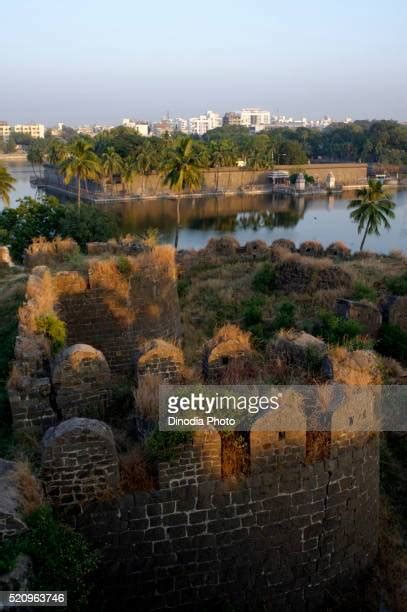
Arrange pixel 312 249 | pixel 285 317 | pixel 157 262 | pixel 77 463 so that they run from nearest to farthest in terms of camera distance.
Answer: pixel 77 463 → pixel 157 262 → pixel 285 317 → pixel 312 249

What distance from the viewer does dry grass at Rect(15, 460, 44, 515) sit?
15.9 feet

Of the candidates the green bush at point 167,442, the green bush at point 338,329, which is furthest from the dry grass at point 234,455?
the green bush at point 338,329

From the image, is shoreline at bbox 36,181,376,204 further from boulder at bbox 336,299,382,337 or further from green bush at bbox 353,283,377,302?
boulder at bbox 336,299,382,337

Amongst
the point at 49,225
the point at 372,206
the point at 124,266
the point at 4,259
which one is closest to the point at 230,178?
the point at 372,206

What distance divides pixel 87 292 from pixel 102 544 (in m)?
5.99

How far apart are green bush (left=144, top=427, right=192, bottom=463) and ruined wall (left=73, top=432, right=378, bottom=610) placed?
0.11 meters

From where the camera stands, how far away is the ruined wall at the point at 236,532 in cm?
542

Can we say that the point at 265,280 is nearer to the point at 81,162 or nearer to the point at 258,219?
the point at 81,162

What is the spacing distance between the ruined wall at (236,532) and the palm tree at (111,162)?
72683mm

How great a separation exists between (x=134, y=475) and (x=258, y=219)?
2380 inches

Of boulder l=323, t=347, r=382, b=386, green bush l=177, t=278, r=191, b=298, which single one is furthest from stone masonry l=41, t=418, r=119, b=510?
green bush l=177, t=278, r=191, b=298

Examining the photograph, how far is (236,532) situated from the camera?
18.9 ft

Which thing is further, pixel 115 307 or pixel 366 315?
pixel 366 315

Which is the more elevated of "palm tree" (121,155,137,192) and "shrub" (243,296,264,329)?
"palm tree" (121,155,137,192)
